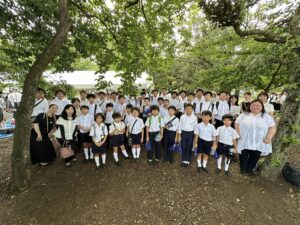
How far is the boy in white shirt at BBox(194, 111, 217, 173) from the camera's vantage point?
4240mm

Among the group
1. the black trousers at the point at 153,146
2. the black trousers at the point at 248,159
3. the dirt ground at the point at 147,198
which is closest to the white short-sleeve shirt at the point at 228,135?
the black trousers at the point at 248,159

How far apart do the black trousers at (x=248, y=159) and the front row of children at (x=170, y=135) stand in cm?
31

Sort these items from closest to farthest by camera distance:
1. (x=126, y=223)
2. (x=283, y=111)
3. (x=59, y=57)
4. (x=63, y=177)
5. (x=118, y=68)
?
1. (x=126, y=223)
2. (x=283, y=111)
3. (x=63, y=177)
4. (x=118, y=68)
5. (x=59, y=57)

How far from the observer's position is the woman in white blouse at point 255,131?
3.82 metres

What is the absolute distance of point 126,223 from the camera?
315cm

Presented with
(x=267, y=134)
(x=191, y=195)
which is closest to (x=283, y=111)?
(x=267, y=134)

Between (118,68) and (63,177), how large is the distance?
11.4 ft

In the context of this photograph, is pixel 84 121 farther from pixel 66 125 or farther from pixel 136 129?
pixel 136 129

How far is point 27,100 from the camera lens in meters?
3.79

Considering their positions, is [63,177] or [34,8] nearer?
[34,8]

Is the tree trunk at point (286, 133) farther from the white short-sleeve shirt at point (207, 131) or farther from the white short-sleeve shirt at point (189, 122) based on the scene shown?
the white short-sleeve shirt at point (189, 122)

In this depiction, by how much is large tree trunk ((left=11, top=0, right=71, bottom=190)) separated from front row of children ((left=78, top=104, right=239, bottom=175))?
50.1 inches

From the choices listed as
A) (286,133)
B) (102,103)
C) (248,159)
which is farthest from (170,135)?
(102,103)

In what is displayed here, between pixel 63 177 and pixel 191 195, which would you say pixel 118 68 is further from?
pixel 191 195
